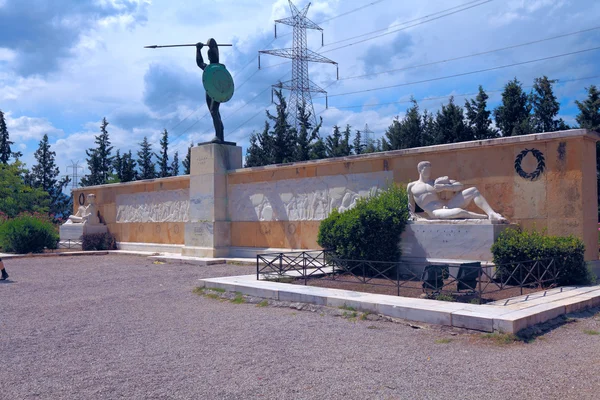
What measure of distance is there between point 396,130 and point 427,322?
21657 mm

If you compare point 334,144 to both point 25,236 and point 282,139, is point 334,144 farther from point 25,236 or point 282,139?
point 25,236

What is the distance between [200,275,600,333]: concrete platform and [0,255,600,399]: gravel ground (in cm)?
23

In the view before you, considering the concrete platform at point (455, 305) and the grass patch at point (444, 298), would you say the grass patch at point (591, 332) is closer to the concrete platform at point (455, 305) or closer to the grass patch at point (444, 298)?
the concrete platform at point (455, 305)

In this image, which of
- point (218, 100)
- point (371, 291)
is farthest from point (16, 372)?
point (218, 100)

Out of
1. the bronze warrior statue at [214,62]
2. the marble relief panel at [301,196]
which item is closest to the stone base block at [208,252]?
the marble relief panel at [301,196]

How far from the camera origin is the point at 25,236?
22.4 m

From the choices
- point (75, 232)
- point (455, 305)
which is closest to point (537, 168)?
point (455, 305)

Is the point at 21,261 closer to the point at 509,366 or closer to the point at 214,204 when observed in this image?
the point at 214,204

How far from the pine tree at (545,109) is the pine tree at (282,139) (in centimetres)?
1328

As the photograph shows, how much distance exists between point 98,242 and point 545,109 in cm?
2096

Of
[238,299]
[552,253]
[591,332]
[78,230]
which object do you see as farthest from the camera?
[78,230]

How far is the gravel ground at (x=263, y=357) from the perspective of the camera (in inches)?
210

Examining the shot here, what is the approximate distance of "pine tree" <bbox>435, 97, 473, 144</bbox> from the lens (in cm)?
2497

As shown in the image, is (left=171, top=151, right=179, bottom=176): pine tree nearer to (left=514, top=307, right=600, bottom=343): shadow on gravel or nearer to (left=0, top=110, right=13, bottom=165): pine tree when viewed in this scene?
(left=0, top=110, right=13, bottom=165): pine tree
